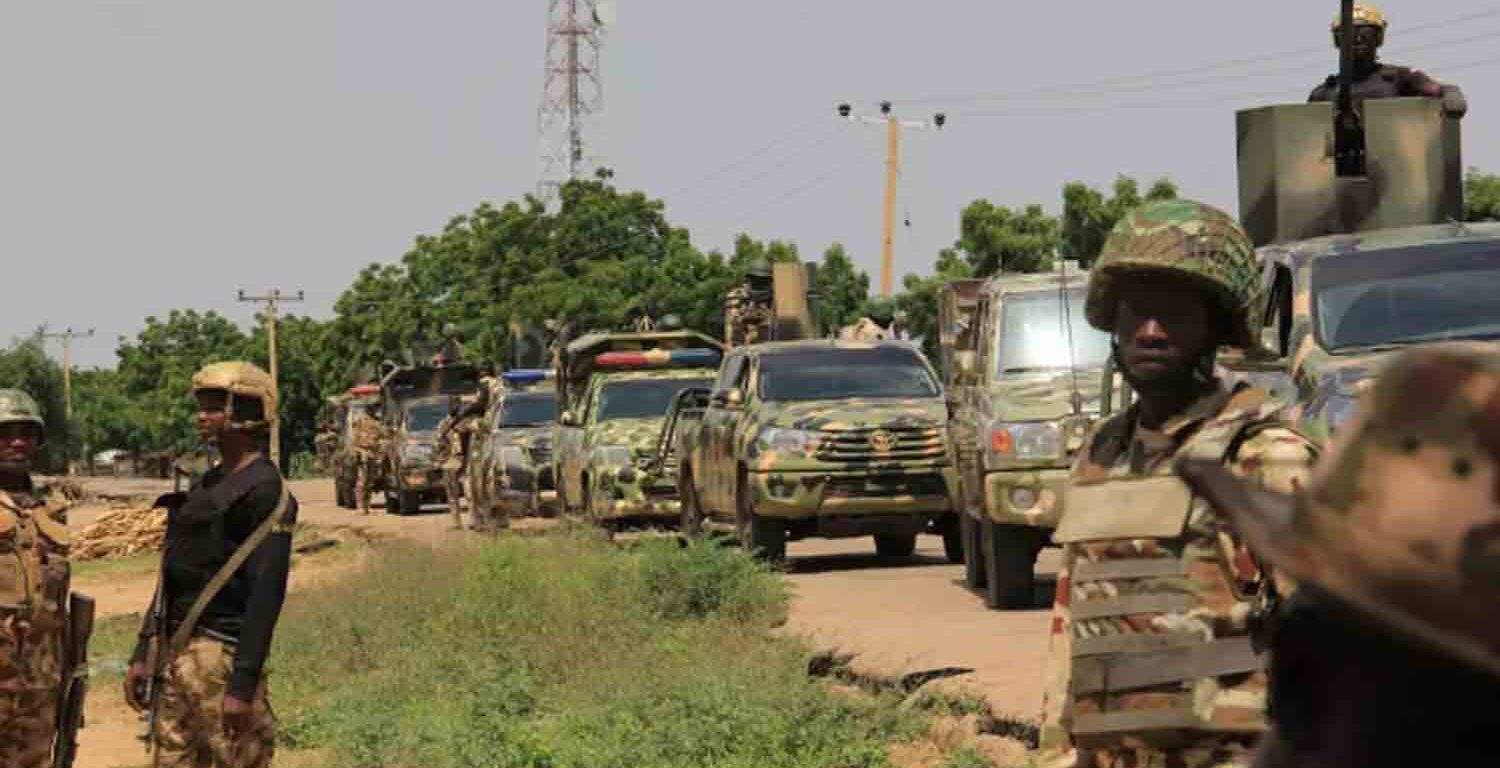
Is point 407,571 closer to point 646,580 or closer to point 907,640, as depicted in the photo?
point 646,580

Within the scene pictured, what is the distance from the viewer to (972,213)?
50.2m

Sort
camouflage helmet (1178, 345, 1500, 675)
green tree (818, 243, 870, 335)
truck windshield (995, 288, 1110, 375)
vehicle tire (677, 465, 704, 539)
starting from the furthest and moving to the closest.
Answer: green tree (818, 243, 870, 335), vehicle tire (677, 465, 704, 539), truck windshield (995, 288, 1110, 375), camouflage helmet (1178, 345, 1500, 675)

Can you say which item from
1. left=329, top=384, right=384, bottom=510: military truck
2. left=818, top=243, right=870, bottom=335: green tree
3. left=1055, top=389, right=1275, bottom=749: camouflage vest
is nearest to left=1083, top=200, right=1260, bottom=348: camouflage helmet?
left=1055, top=389, right=1275, bottom=749: camouflage vest

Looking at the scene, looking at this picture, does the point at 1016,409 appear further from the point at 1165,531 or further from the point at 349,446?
the point at 349,446

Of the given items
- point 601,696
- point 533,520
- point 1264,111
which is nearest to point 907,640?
point 601,696

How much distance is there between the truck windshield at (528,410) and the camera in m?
32.2

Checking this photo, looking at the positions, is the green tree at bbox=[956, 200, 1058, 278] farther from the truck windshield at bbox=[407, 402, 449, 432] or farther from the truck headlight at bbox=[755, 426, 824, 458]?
the truck headlight at bbox=[755, 426, 824, 458]

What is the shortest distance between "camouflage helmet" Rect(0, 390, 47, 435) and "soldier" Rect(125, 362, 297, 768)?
3.39 ft

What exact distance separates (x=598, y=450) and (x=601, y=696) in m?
11.7

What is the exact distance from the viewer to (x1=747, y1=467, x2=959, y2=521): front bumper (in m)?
18.9

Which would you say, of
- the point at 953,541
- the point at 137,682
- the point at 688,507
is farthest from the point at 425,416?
the point at 137,682

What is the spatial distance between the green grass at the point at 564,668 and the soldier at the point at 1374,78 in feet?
12.4

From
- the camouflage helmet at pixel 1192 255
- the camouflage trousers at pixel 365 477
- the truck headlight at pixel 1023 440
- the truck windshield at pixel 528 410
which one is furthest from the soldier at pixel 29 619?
the camouflage trousers at pixel 365 477

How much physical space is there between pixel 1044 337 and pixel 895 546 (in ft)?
20.1
